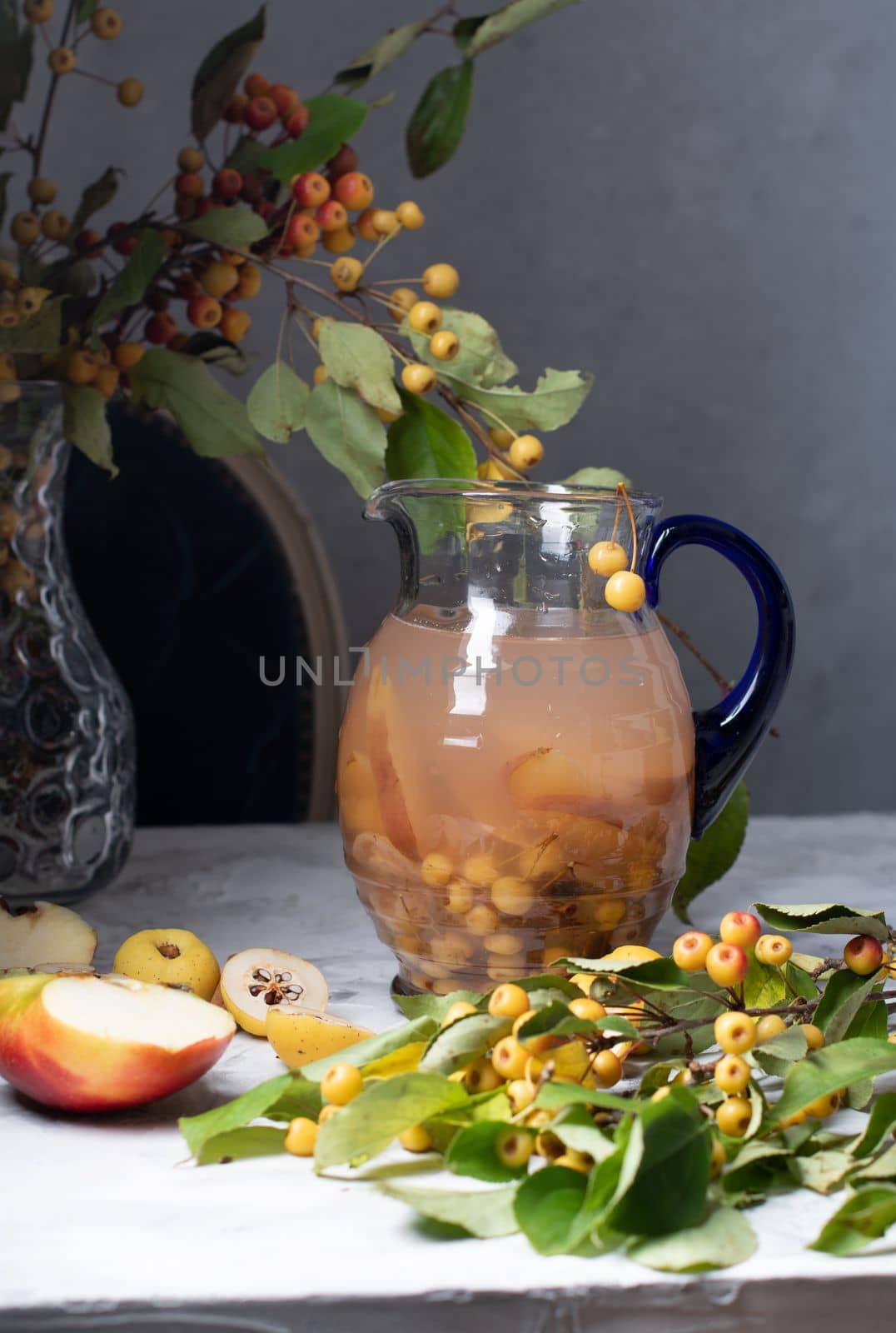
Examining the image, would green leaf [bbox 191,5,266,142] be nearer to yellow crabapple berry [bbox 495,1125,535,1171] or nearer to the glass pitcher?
the glass pitcher

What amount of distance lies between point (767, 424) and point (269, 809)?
603mm

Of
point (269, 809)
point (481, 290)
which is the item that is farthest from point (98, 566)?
point (481, 290)

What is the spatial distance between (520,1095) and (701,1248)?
7 cm

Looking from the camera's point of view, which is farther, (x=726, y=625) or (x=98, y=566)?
(x=726, y=625)

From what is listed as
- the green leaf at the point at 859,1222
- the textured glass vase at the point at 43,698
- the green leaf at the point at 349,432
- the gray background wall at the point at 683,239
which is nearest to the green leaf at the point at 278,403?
the green leaf at the point at 349,432

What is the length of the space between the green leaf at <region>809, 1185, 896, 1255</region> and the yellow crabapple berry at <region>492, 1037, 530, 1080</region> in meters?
0.10

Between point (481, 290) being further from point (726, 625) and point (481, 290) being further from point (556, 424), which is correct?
point (556, 424)

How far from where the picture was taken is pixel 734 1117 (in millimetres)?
419

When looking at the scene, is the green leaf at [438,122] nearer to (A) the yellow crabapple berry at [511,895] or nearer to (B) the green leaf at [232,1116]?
(A) the yellow crabapple berry at [511,895]

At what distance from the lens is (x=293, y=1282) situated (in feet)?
1.19

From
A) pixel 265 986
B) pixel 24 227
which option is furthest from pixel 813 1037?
pixel 24 227

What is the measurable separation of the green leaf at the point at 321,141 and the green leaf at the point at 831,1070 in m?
0.45

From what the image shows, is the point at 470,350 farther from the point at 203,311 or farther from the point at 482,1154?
the point at 482,1154

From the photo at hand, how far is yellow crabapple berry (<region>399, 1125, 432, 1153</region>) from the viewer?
0.44 meters
